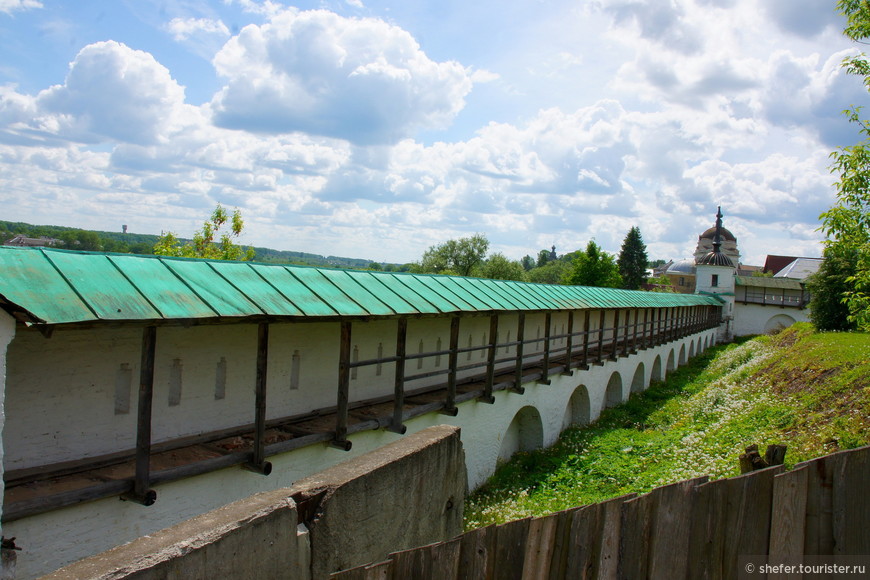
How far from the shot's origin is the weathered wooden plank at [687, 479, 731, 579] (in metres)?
2.47

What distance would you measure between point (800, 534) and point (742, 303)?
50206mm

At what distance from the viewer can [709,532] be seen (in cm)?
248

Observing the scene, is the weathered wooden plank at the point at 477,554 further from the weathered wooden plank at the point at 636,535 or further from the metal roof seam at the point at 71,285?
the metal roof seam at the point at 71,285

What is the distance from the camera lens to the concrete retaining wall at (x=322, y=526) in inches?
98.5

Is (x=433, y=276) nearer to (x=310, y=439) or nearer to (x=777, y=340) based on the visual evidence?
(x=310, y=439)

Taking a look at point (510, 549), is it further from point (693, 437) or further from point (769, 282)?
point (769, 282)

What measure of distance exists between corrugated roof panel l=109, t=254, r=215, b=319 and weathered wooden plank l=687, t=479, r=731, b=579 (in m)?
4.14

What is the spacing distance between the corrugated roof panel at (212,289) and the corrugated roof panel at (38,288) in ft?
3.77

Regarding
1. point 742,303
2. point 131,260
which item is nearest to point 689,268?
point 742,303

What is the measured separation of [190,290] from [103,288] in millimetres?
806

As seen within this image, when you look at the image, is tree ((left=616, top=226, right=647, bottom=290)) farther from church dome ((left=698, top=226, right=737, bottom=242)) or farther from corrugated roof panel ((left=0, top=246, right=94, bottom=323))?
corrugated roof panel ((left=0, top=246, right=94, bottom=323))

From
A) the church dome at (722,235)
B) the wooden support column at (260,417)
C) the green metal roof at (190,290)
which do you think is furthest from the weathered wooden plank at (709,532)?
the church dome at (722,235)

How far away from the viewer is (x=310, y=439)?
22.8 feet

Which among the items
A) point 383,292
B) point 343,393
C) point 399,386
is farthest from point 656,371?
point 343,393
